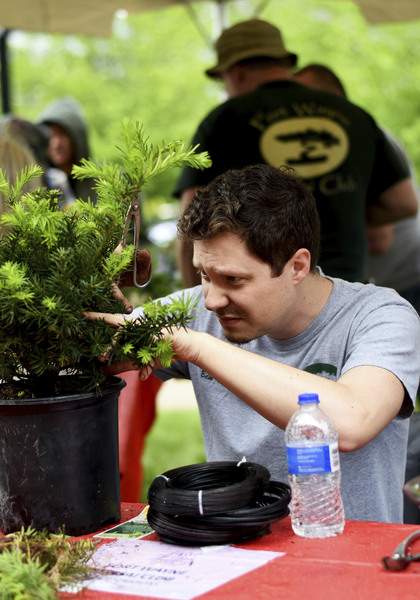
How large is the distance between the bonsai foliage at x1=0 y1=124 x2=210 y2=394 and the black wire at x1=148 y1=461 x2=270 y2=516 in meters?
0.25

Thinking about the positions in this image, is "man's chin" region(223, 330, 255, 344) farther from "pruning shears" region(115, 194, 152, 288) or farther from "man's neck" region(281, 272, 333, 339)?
A: "pruning shears" region(115, 194, 152, 288)

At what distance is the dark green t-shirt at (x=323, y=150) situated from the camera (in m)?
3.59

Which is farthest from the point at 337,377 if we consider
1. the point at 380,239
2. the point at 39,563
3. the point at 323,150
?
the point at 380,239

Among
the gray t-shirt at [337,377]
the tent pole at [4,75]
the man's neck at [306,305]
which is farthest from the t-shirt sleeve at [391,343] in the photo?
the tent pole at [4,75]

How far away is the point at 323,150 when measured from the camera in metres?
3.69

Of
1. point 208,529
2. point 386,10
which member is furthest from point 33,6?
point 208,529

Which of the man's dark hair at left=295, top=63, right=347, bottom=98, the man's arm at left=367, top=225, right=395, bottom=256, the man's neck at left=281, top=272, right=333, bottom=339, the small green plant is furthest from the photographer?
the man's arm at left=367, top=225, right=395, bottom=256

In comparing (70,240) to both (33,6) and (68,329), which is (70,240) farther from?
(33,6)

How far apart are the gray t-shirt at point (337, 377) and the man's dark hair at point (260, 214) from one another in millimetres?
173

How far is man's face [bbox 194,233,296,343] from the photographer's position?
6.80 ft

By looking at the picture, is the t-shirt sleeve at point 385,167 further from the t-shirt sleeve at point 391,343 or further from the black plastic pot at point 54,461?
the black plastic pot at point 54,461

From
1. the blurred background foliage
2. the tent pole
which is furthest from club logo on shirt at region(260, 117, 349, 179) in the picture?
the blurred background foliage

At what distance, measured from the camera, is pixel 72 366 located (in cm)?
183

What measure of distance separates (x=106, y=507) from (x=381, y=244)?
2.96 m
